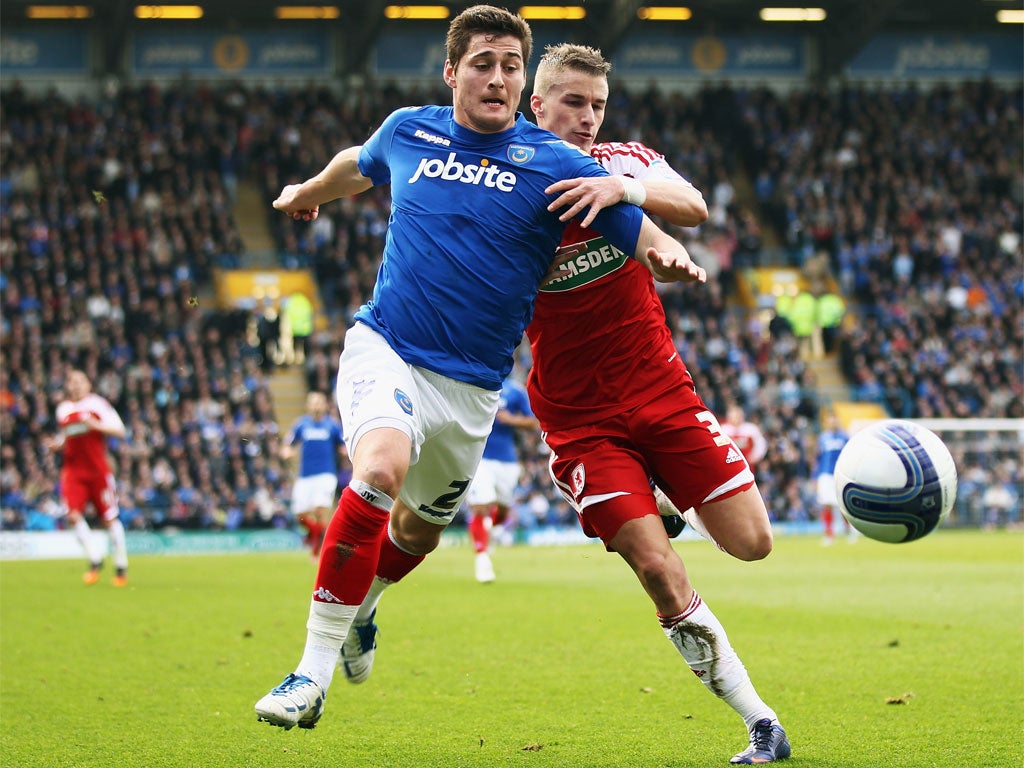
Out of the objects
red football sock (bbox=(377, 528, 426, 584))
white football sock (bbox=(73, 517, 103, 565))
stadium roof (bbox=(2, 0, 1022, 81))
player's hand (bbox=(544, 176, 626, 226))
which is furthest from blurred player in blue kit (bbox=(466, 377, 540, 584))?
stadium roof (bbox=(2, 0, 1022, 81))

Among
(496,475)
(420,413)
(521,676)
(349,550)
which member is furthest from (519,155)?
(496,475)

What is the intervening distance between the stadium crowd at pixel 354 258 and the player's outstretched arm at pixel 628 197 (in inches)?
839

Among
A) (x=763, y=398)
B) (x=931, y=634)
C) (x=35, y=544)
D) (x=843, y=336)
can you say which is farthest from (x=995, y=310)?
(x=931, y=634)

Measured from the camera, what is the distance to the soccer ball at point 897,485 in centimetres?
557

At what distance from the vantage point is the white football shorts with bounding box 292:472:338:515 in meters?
17.8

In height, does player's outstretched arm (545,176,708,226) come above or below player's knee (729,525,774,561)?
above

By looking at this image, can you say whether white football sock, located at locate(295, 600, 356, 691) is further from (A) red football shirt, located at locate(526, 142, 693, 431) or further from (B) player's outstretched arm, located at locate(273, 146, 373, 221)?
(B) player's outstretched arm, located at locate(273, 146, 373, 221)

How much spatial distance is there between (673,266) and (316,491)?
13.7 metres

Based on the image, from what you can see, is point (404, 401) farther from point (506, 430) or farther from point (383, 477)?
point (506, 430)

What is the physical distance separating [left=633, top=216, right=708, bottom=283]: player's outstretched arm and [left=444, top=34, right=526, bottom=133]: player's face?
0.72m

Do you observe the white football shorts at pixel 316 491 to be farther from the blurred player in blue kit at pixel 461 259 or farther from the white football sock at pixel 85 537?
the blurred player in blue kit at pixel 461 259

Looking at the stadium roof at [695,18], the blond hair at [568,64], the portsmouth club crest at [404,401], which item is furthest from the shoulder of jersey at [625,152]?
the stadium roof at [695,18]

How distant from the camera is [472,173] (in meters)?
5.22

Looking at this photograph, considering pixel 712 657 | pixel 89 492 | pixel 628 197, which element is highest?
pixel 628 197
